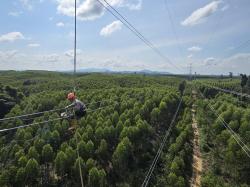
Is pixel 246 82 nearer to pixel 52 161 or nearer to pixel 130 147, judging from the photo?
pixel 130 147

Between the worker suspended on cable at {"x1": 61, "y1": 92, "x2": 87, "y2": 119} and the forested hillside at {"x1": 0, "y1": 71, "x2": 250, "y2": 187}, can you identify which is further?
the forested hillside at {"x1": 0, "y1": 71, "x2": 250, "y2": 187}

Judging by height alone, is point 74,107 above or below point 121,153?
above

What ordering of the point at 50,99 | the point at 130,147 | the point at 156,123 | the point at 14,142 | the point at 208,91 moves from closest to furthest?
the point at 130,147 → the point at 14,142 → the point at 156,123 → the point at 50,99 → the point at 208,91

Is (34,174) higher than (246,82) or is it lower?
lower

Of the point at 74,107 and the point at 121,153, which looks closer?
the point at 74,107

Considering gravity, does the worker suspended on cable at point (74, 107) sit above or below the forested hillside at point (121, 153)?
above

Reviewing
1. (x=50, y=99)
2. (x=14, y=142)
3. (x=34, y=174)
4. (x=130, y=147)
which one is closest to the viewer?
(x=34, y=174)

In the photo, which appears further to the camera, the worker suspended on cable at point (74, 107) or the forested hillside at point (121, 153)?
the forested hillside at point (121, 153)

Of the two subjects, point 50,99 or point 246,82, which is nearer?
point 50,99

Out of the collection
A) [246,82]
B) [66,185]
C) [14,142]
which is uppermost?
[246,82]

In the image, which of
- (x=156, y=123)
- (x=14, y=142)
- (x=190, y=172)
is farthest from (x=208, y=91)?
(x=14, y=142)

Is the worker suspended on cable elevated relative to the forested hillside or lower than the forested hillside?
elevated
